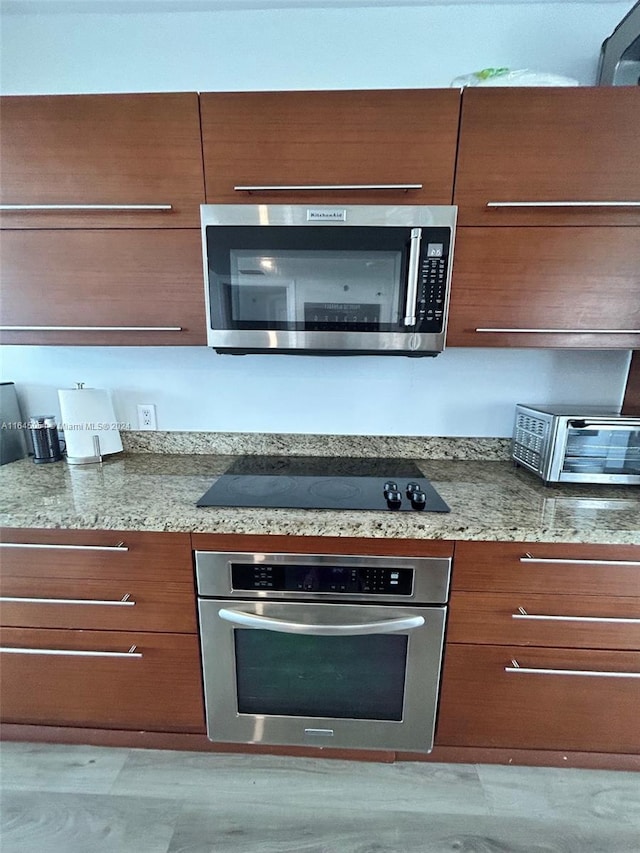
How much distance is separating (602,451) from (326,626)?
104cm

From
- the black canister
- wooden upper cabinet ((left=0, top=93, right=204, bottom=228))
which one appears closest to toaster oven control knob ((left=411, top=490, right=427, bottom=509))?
wooden upper cabinet ((left=0, top=93, right=204, bottom=228))

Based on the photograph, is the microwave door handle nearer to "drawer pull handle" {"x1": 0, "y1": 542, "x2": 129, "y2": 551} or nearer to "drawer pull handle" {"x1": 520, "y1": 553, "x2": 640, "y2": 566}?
"drawer pull handle" {"x1": 520, "y1": 553, "x2": 640, "y2": 566}

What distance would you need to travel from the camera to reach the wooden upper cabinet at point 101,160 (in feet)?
3.62

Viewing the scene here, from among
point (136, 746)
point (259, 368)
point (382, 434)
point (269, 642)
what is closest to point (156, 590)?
point (269, 642)

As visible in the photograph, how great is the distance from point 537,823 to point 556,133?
1984 mm

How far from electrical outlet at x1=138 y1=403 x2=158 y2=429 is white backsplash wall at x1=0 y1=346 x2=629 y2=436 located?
0.07ft

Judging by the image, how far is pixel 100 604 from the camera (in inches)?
45.2

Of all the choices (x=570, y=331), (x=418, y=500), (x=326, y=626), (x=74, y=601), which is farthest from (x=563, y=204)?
(x=74, y=601)

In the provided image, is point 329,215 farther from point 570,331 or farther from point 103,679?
point 103,679

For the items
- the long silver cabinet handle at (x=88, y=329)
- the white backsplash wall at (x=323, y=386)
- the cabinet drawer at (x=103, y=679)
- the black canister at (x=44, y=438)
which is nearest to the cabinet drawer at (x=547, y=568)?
the white backsplash wall at (x=323, y=386)

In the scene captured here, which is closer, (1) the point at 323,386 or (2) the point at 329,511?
(2) the point at 329,511

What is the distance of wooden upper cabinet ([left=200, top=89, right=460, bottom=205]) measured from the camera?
1.06 m

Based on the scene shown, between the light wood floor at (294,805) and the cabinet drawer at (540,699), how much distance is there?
135mm

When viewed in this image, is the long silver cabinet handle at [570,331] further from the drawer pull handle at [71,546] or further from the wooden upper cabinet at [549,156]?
the drawer pull handle at [71,546]
